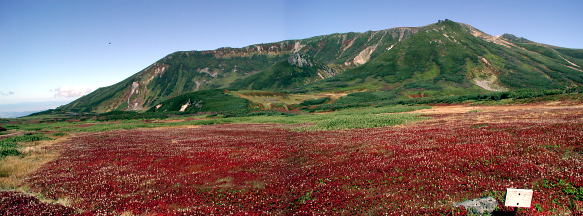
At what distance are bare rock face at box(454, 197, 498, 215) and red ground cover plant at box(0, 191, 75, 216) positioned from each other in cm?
1494

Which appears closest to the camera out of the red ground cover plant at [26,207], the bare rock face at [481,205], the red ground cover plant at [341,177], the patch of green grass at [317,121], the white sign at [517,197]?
the white sign at [517,197]

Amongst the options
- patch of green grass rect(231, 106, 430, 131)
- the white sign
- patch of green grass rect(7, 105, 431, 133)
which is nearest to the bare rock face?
the white sign

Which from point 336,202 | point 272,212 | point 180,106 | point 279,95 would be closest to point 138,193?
point 272,212

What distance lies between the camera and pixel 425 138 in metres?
26.6

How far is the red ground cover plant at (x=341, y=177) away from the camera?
1252 centimetres

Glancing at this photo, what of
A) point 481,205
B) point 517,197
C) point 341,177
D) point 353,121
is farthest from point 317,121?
point 517,197

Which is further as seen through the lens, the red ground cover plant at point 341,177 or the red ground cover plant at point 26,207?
the red ground cover plant at point 341,177

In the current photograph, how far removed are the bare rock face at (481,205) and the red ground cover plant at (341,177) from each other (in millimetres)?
468

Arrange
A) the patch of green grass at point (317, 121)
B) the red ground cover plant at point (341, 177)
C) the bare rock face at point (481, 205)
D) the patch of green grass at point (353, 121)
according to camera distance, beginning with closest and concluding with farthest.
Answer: the bare rock face at point (481, 205) < the red ground cover plant at point (341, 177) < the patch of green grass at point (353, 121) < the patch of green grass at point (317, 121)

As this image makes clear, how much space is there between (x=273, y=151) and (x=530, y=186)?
1885 centimetres

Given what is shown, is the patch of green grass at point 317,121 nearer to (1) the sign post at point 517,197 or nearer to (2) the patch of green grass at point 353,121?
(2) the patch of green grass at point 353,121

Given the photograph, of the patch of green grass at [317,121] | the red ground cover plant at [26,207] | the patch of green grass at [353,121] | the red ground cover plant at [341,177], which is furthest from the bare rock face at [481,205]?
the patch of green grass at [317,121]

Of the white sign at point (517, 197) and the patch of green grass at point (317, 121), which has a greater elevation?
the white sign at point (517, 197)

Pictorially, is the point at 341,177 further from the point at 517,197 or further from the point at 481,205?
the point at 517,197
